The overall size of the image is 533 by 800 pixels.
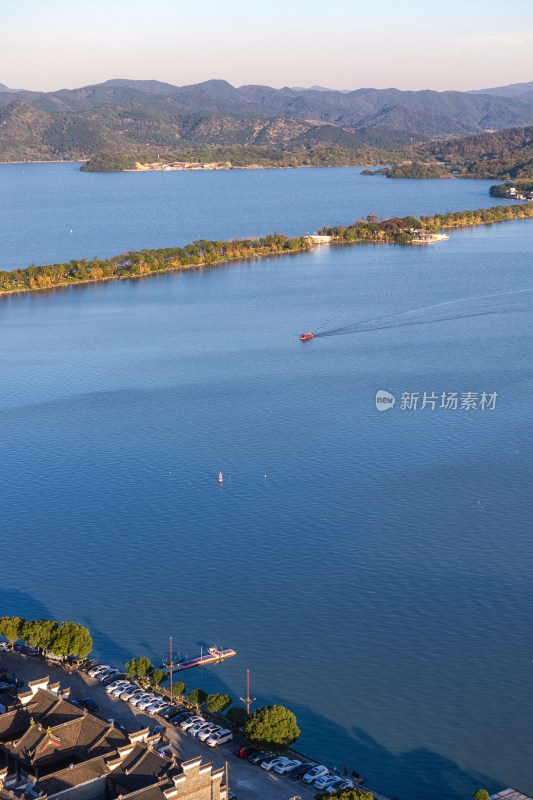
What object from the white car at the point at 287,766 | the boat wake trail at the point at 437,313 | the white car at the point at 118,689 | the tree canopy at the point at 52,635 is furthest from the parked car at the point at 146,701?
the boat wake trail at the point at 437,313

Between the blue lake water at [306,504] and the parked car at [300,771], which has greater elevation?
the blue lake water at [306,504]

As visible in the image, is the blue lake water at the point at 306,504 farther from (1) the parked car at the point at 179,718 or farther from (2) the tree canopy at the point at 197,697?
(1) the parked car at the point at 179,718

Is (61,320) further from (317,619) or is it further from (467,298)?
(317,619)

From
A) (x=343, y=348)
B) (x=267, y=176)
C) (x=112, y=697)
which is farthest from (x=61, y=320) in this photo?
(x=267, y=176)

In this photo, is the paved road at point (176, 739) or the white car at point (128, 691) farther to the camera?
the white car at point (128, 691)

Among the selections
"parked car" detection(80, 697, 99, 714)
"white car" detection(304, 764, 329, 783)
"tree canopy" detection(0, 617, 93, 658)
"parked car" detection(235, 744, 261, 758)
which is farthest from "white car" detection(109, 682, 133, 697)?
"white car" detection(304, 764, 329, 783)

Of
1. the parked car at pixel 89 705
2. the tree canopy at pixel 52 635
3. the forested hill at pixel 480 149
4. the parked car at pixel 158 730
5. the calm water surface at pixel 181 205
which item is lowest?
the parked car at pixel 158 730

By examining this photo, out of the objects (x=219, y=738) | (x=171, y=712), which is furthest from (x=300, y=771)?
(x=171, y=712)
